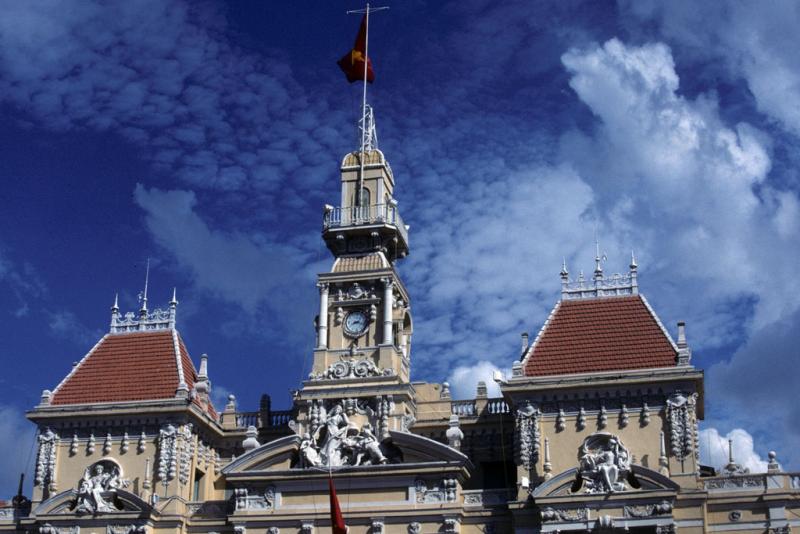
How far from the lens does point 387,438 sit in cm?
5331

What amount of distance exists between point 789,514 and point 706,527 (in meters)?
3.37

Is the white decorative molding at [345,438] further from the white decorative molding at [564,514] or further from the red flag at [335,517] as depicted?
the white decorative molding at [564,514]

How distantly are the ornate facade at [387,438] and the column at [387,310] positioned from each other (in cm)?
9

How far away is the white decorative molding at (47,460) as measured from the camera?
182 feet

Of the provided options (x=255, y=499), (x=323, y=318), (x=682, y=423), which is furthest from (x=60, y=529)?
(x=682, y=423)

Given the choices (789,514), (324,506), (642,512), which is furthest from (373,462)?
(789,514)

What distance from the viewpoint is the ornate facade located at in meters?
49.3

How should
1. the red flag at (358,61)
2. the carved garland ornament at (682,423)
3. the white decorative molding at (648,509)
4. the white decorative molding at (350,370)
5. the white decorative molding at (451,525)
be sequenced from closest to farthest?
the white decorative molding at (648,509) < the carved garland ornament at (682,423) < the white decorative molding at (451,525) < the white decorative molding at (350,370) < the red flag at (358,61)

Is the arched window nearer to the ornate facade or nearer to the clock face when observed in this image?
Answer: the ornate facade

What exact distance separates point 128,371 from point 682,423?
86.6 ft

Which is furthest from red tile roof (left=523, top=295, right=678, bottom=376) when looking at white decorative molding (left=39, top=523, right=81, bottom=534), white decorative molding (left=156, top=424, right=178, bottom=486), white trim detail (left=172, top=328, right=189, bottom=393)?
white decorative molding (left=39, top=523, right=81, bottom=534)

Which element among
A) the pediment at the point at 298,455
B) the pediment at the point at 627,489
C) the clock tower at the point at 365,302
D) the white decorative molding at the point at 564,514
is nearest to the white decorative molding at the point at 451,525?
the pediment at the point at 298,455

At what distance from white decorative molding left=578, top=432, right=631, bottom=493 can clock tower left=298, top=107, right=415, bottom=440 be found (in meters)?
9.16

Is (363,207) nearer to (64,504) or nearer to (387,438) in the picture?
(387,438)
